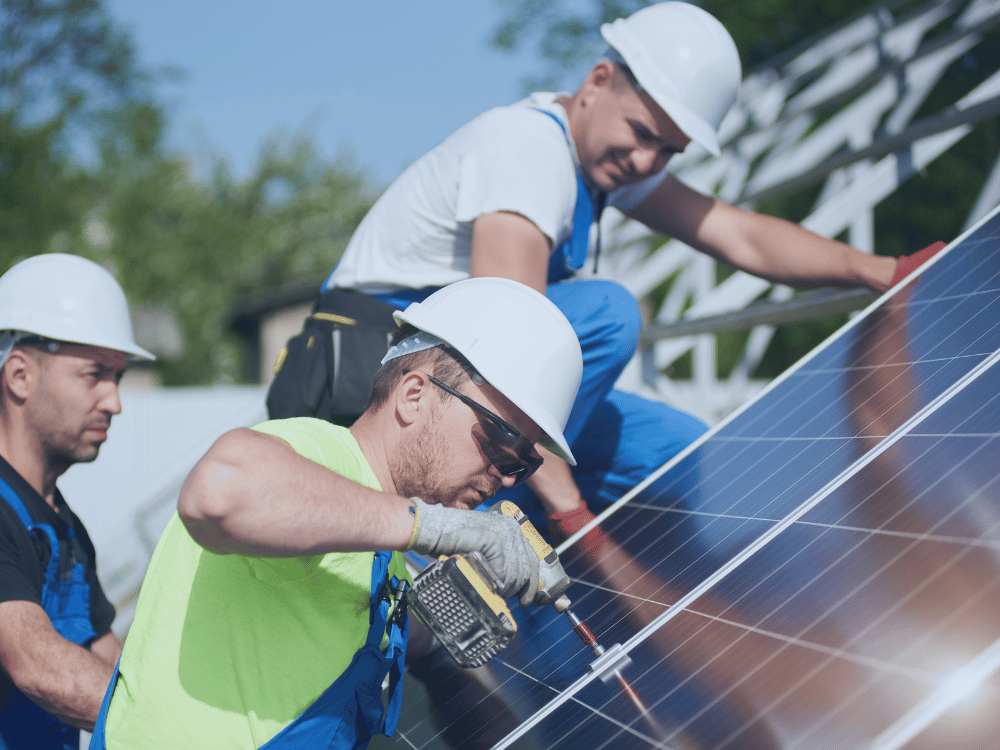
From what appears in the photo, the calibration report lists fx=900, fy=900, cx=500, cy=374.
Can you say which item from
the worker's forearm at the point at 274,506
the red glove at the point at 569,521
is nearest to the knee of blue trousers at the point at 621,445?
the red glove at the point at 569,521

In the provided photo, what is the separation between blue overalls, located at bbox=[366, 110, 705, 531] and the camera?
10.5 ft

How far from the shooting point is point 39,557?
3213 mm

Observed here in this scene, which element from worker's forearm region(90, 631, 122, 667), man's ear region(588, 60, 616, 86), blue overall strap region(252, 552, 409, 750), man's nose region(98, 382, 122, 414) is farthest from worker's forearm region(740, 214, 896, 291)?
worker's forearm region(90, 631, 122, 667)

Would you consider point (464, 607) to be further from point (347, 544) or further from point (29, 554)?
point (29, 554)

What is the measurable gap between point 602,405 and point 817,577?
189 cm

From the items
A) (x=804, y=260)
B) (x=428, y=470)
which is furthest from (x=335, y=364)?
(x=804, y=260)

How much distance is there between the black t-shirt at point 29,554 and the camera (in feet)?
8.95

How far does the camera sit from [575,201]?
3.22 m

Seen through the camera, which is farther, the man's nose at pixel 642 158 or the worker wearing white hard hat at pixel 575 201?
the man's nose at pixel 642 158

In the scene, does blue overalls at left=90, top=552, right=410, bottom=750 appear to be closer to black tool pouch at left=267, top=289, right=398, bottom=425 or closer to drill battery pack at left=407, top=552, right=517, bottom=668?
drill battery pack at left=407, top=552, right=517, bottom=668

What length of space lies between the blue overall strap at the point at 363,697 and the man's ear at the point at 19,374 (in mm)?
2038

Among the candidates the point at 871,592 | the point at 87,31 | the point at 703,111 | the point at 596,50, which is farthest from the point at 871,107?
the point at 87,31

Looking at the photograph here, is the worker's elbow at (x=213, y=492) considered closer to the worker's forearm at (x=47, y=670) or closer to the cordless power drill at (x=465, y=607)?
the cordless power drill at (x=465, y=607)

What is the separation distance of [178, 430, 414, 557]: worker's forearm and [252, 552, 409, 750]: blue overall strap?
0.44 m
